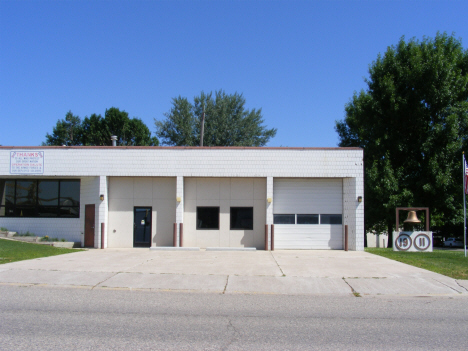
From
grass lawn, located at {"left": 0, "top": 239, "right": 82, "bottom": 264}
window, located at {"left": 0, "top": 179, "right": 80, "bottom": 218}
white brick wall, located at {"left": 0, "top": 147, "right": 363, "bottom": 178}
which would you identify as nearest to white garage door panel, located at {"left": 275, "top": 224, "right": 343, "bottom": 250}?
white brick wall, located at {"left": 0, "top": 147, "right": 363, "bottom": 178}

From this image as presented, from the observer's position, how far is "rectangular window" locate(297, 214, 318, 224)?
2198 cm

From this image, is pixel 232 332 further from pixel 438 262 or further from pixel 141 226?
pixel 141 226

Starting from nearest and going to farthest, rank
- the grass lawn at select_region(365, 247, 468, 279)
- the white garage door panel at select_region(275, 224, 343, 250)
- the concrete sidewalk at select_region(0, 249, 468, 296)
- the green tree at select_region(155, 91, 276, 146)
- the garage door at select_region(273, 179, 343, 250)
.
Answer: the concrete sidewalk at select_region(0, 249, 468, 296) → the grass lawn at select_region(365, 247, 468, 279) → the white garage door panel at select_region(275, 224, 343, 250) → the garage door at select_region(273, 179, 343, 250) → the green tree at select_region(155, 91, 276, 146)

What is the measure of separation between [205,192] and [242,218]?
2287 mm

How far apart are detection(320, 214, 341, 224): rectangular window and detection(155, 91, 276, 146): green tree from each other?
78.9ft

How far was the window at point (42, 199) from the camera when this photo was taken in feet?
74.9

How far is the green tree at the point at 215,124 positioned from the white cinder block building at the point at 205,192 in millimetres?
22839

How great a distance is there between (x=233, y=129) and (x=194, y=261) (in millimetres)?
30387

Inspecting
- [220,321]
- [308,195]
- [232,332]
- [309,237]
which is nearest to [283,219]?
[309,237]

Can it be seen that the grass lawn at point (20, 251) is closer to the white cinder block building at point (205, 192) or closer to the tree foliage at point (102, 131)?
the white cinder block building at point (205, 192)

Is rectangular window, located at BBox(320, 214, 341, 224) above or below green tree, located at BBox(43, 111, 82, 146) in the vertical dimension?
below

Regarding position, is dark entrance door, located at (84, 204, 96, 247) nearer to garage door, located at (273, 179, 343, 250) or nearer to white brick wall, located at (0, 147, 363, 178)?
white brick wall, located at (0, 147, 363, 178)

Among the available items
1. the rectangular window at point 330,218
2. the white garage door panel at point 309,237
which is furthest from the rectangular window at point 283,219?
the rectangular window at point 330,218

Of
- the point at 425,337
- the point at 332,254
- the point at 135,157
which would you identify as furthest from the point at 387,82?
the point at 425,337
